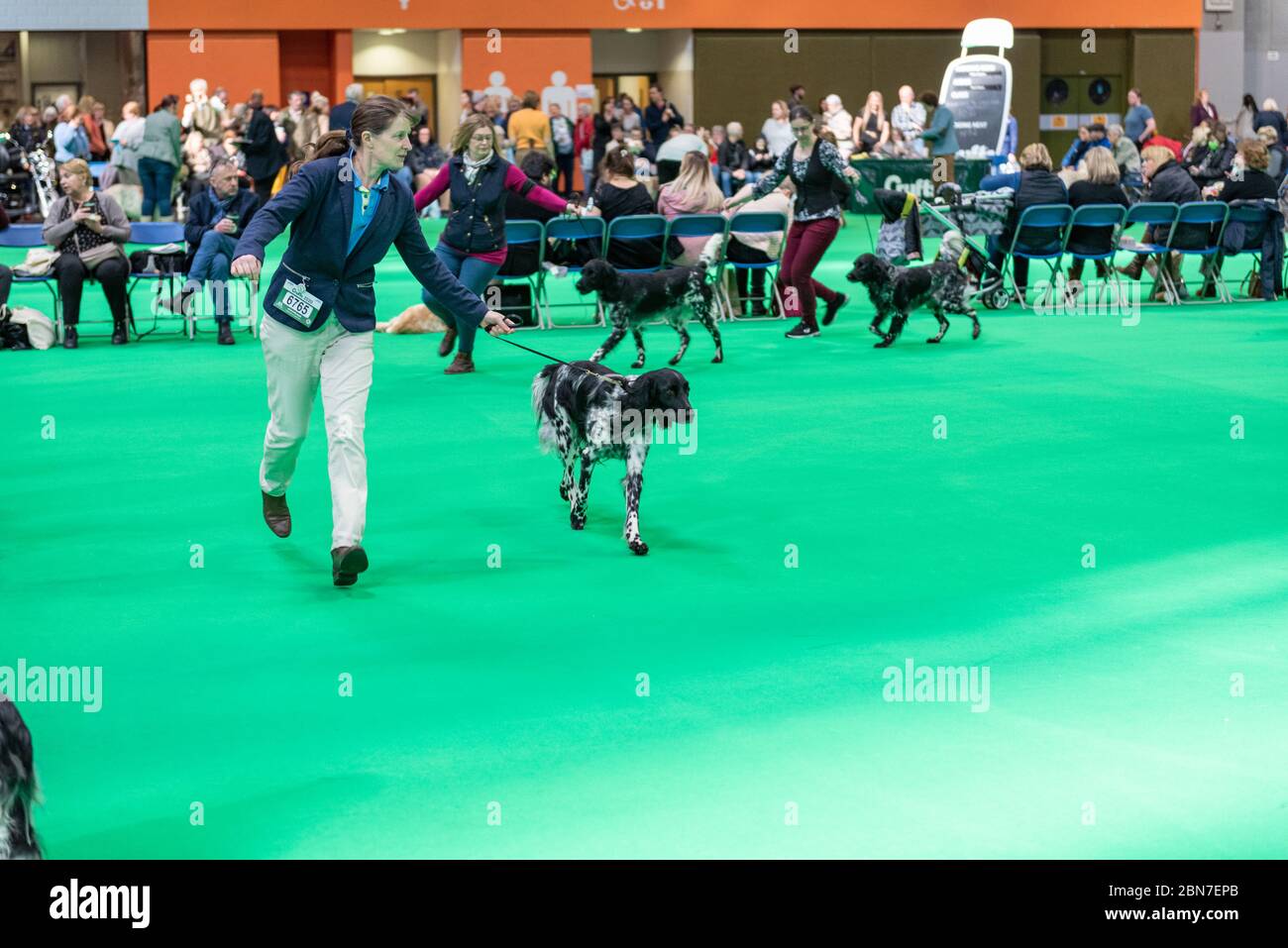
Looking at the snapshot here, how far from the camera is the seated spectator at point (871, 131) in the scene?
28.4m

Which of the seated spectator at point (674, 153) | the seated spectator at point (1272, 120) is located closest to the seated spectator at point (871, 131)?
the seated spectator at point (674, 153)

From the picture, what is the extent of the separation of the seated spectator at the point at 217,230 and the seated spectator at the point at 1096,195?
294 inches

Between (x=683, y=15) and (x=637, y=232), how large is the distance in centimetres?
1890

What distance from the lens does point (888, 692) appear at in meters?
5.39

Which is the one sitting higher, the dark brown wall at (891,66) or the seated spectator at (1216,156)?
the dark brown wall at (891,66)

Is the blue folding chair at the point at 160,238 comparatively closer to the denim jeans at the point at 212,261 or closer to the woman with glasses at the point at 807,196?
the denim jeans at the point at 212,261

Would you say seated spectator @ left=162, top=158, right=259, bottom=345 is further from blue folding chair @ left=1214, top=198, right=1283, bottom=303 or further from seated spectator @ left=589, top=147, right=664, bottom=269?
blue folding chair @ left=1214, top=198, right=1283, bottom=303

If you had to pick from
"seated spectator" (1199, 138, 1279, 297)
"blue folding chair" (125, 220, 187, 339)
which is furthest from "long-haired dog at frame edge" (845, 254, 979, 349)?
"blue folding chair" (125, 220, 187, 339)

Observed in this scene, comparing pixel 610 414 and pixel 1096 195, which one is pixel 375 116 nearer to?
pixel 610 414

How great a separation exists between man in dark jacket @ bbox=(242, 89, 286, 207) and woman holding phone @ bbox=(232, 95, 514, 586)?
57.9 ft

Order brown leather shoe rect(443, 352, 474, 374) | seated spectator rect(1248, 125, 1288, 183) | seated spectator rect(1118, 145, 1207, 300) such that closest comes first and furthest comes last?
brown leather shoe rect(443, 352, 474, 374)
seated spectator rect(1118, 145, 1207, 300)
seated spectator rect(1248, 125, 1288, 183)

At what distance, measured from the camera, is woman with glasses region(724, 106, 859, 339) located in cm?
1338

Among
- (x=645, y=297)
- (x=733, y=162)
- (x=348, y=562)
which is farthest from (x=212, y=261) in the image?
(x=733, y=162)
